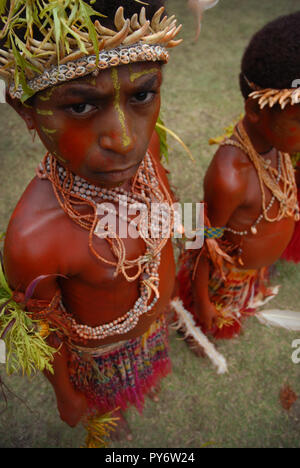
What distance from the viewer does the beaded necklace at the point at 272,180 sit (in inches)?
55.7

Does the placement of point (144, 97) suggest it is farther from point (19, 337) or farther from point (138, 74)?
point (19, 337)

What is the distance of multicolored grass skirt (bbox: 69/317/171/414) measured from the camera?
1.52m

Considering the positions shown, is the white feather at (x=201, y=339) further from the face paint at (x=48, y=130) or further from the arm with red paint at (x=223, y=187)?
the face paint at (x=48, y=130)

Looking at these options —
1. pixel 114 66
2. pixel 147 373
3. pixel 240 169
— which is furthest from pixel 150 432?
pixel 114 66

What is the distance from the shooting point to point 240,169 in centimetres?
141

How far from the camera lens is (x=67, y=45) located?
698 mm

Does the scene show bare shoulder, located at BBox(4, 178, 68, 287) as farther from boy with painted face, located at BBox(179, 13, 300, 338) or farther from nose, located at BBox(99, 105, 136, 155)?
boy with painted face, located at BBox(179, 13, 300, 338)

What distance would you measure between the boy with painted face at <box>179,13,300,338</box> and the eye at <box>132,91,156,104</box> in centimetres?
48

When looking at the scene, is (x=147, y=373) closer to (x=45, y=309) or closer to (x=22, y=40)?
(x=45, y=309)

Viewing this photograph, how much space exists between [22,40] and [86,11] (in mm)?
167

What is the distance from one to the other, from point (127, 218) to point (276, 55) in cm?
71

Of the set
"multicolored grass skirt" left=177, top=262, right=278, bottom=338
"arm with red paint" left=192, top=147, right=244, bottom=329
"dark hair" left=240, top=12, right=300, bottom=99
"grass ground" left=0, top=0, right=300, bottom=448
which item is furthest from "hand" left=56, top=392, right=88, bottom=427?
"dark hair" left=240, top=12, right=300, bottom=99

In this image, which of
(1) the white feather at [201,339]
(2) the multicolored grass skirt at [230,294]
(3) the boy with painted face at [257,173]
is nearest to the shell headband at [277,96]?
(3) the boy with painted face at [257,173]

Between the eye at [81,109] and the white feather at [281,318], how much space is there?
67.5 inches
